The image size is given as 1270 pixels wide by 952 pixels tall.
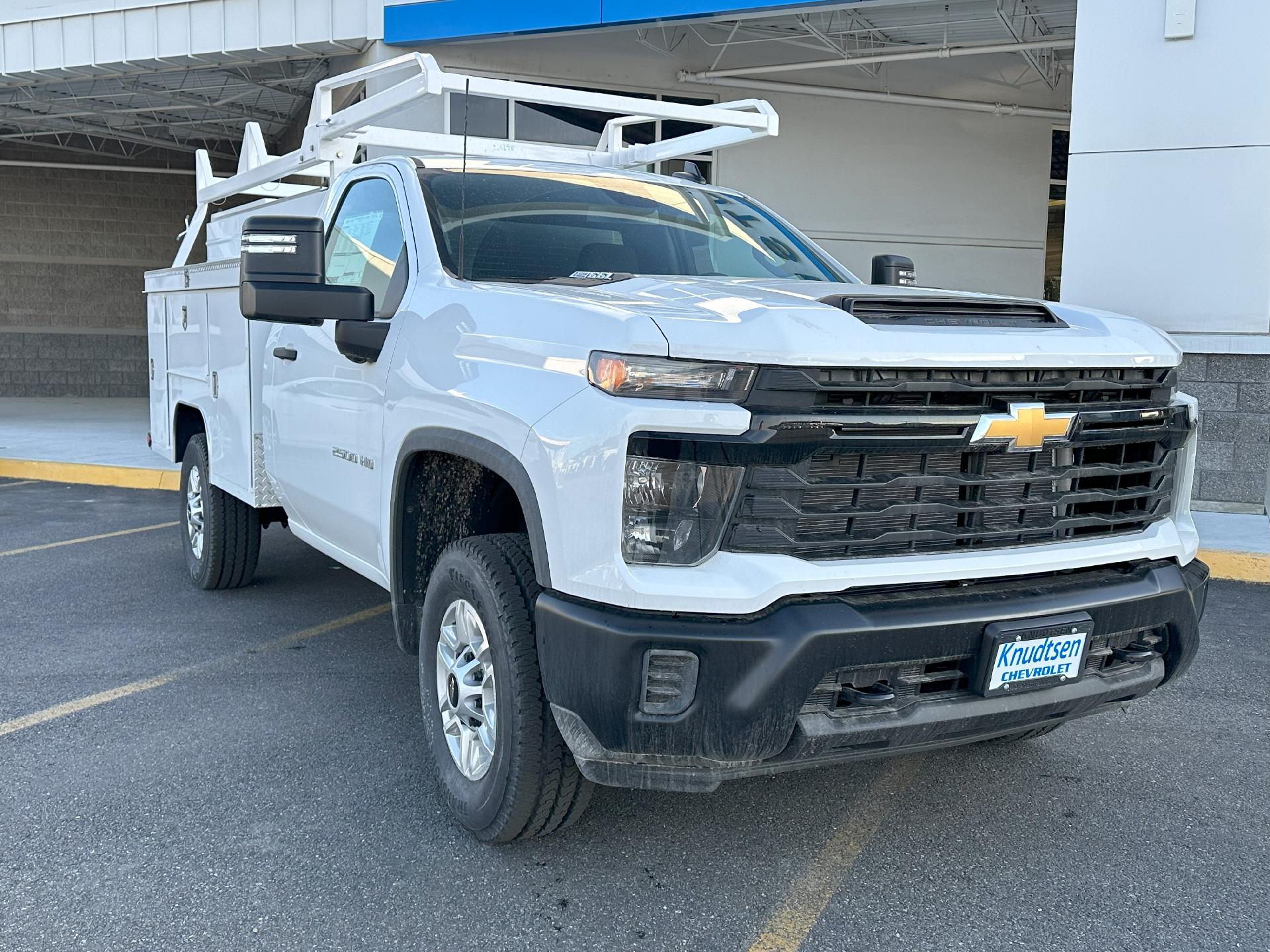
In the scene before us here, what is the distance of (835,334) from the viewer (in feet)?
8.89

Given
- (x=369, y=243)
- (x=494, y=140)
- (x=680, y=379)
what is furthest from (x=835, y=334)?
(x=494, y=140)

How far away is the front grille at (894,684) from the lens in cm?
271

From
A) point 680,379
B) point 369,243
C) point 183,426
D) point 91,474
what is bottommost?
point 91,474

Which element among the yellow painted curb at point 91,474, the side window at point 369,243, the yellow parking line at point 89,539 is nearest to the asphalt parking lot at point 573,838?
the side window at point 369,243

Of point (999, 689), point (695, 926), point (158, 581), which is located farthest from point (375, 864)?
point (158, 581)

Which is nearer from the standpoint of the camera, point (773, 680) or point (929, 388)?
point (773, 680)

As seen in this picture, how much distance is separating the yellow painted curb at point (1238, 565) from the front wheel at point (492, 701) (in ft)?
17.0

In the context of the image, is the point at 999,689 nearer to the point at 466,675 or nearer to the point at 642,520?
the point at 642,520

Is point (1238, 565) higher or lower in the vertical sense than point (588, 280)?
lower

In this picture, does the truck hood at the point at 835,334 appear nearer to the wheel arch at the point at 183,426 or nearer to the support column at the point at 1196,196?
the wheel arch at the point at 183,426

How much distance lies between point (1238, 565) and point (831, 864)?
482 centimetres

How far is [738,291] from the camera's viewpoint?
10.7 feet

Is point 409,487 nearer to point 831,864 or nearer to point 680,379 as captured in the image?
point 680,379

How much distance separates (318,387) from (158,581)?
2759 mm
